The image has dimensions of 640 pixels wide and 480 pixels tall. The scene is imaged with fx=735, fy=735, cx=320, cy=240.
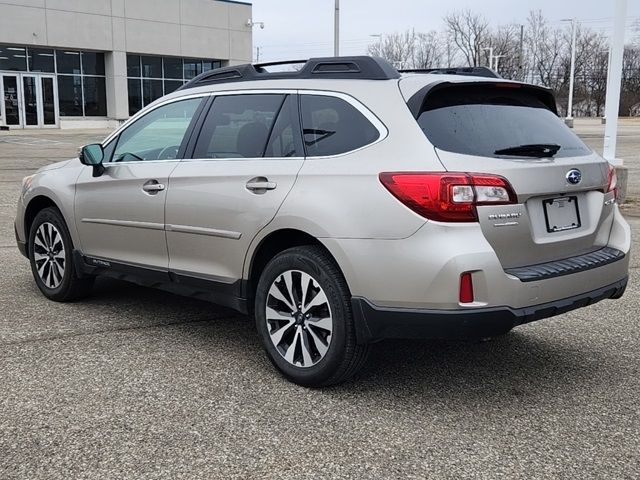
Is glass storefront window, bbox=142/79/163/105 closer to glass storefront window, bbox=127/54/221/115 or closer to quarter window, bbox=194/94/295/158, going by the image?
glass storefront window, bbox=127/54/221/115

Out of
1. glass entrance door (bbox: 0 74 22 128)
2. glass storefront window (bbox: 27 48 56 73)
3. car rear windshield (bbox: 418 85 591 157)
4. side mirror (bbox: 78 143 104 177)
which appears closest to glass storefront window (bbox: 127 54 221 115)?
glass storefront window (bbox: 27 48 56 73)

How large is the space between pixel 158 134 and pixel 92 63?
39837 millimetres

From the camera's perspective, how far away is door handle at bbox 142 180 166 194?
190 inches

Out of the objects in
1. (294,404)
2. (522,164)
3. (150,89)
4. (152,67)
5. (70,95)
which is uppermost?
(152,67)

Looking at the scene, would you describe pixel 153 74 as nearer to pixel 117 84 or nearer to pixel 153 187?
pixel 117 84

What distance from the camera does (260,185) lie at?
4.17 m

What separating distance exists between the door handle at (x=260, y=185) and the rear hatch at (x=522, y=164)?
2.96 feet

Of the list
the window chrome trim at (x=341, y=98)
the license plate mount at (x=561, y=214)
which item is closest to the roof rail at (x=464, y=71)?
the window chrome trim at (x=341, y=98)

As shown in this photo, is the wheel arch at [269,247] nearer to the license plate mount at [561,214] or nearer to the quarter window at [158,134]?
the quarter window at [158,134]

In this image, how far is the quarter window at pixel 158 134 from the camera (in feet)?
16.4

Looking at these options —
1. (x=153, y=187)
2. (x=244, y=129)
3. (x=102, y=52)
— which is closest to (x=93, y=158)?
(x=153, y=187)

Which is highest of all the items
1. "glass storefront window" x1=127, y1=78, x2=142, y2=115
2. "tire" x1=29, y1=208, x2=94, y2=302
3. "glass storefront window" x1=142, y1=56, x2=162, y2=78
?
"glass storefront window" x1=142, y1=56, x2=162, y2=78

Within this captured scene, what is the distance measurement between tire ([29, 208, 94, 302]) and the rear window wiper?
3.48 m

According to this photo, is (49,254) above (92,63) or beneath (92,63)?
beneath
